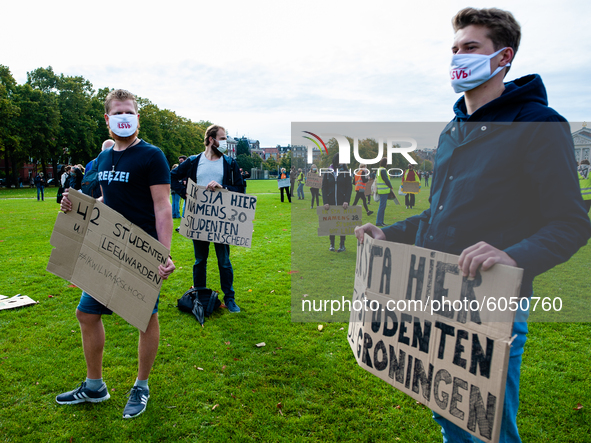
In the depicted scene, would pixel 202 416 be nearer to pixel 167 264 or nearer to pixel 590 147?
pixel 167 264

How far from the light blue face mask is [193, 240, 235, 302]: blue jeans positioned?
4.37 m

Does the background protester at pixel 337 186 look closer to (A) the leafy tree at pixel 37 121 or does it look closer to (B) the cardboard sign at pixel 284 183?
(B) the cardboard sign at pixel 284 183

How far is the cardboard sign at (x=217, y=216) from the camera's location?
5551 millimetres

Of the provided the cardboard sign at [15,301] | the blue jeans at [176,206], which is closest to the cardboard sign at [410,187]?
the blue jeans at [176,206]

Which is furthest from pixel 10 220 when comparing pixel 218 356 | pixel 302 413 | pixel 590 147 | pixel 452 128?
pixel 590 147

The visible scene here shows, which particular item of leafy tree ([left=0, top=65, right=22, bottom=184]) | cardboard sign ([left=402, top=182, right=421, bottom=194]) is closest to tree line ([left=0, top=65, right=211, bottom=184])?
Answer: leafy tree ([left=0, top=65, right=22, bottom=184])

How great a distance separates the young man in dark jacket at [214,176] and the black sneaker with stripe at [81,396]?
227 centimetres

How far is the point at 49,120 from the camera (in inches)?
1889

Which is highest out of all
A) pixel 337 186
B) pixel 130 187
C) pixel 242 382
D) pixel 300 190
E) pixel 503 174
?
pixel 503 174

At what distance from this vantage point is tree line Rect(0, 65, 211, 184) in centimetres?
4394

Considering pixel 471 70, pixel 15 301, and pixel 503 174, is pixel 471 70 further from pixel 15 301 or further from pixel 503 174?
pixel 15 301

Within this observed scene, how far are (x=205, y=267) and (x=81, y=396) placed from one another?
2.43 metres

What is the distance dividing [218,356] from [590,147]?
36.8 feet

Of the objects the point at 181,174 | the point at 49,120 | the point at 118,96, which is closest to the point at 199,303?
the point at 181,174
